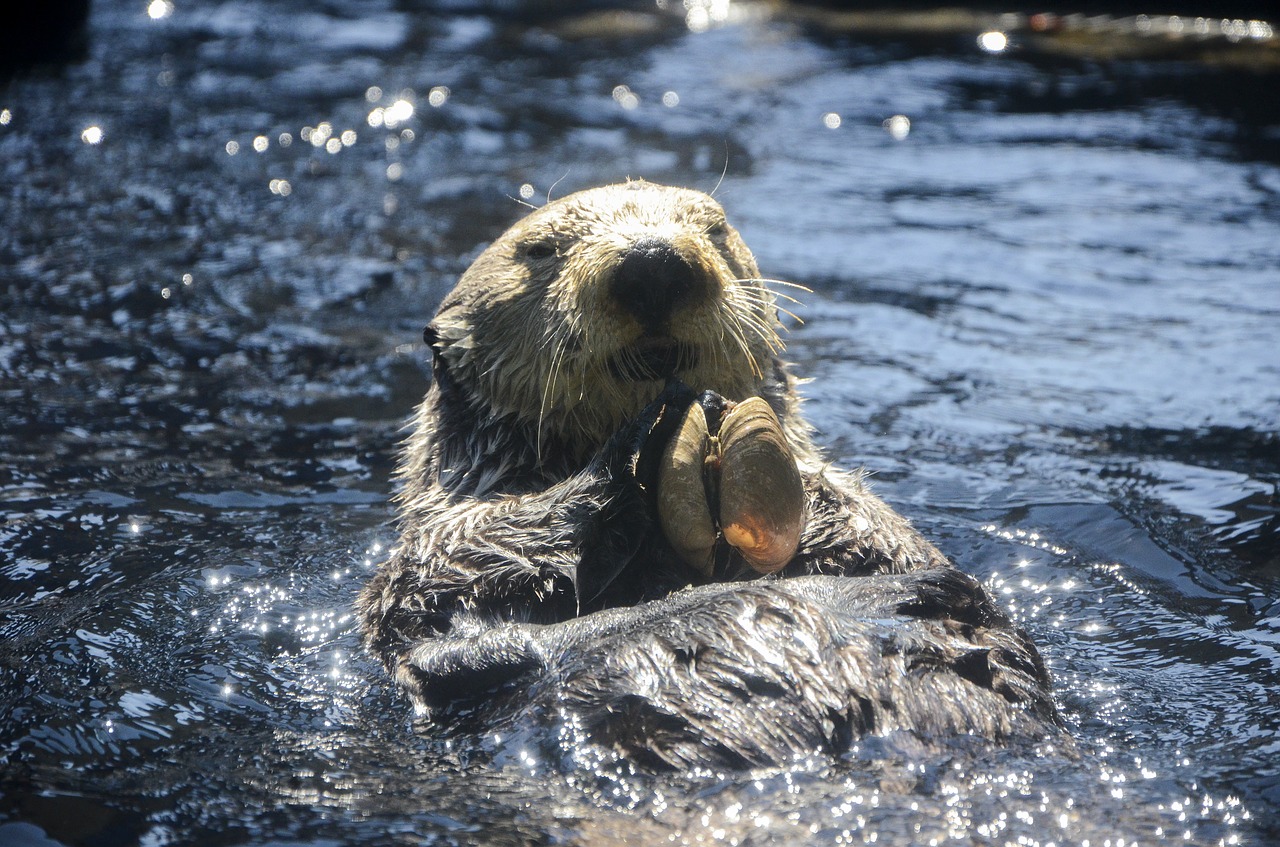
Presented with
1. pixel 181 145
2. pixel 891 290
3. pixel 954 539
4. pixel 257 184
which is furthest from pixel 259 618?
pixel 181 145

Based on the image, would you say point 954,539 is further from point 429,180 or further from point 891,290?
point 429,180

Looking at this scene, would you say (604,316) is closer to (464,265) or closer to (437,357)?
(437,357)

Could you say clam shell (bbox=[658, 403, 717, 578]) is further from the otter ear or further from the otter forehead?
the otter ear

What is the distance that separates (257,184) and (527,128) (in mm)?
2459

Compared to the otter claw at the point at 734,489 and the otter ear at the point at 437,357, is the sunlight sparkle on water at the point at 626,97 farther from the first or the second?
the otter claw at the point at 734,489

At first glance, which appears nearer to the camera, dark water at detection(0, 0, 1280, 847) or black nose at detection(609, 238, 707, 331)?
dark water at detection(0, 0, 1280, 847)

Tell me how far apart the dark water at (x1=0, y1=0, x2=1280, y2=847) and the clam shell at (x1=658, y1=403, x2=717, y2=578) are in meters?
0.67

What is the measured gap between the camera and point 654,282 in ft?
11.6

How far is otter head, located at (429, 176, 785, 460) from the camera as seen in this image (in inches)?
142

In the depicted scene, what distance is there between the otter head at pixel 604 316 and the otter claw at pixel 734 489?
0.99 ft

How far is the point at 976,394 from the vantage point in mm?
6680

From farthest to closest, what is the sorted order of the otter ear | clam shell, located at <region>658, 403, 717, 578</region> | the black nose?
the otter ear < the black nose < clam shell, located at <region>658, 403, 717, 578</region>

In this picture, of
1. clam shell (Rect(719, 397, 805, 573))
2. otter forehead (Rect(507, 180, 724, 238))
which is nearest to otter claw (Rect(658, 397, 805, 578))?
clam shell (Rect(719, 397, 805, 573))

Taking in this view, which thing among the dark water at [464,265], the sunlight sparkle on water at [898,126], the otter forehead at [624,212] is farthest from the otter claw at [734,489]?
the sunlight sparkle on water at [898,126]
